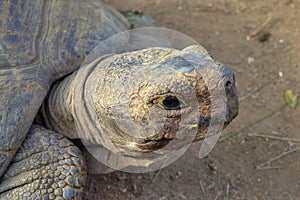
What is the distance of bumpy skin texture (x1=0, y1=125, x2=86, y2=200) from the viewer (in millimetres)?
2611

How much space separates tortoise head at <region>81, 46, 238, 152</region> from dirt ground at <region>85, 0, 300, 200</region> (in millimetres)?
958

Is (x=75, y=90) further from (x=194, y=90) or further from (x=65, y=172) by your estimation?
(x=194, y=90)

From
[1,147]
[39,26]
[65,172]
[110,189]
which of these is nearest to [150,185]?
[110,189]

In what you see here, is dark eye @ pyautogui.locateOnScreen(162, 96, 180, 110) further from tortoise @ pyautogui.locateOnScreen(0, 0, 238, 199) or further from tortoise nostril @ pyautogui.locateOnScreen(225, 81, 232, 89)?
tortoise nostril @ pyautogui.locateOnScreen(225, 81, 232, 89)

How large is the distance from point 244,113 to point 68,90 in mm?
1700

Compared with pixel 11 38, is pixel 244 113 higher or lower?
lower

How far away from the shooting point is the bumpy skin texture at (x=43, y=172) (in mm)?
2611

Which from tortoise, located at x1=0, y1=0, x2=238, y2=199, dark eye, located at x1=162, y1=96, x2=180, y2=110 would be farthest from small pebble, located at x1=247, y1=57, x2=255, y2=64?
dark eye, located at x1=162, y1=96, x2=180, y2=110

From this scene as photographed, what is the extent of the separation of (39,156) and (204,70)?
1.17 metres

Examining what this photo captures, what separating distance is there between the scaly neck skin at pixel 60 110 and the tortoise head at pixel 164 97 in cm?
45

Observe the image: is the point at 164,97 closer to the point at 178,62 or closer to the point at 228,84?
the point at 178,62

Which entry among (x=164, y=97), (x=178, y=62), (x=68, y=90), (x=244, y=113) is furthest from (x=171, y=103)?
(x=244, y=113)

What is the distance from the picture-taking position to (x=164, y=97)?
211 centimetres

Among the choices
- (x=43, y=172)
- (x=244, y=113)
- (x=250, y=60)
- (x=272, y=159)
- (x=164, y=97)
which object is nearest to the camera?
(x=164, y=97)
